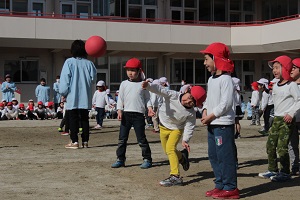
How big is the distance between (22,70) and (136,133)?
72.8 feet

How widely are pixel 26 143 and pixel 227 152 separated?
25.5ft

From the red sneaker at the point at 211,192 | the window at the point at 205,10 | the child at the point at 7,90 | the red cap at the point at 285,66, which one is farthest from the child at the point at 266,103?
the window at the point at 205,10

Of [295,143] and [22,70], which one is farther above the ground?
[22,70]

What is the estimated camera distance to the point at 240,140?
1484cm

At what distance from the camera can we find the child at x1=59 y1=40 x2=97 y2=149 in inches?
460

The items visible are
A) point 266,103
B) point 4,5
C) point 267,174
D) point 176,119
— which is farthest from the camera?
point 4,5

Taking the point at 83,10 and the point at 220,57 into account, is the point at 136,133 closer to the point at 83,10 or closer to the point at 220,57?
the point at 220,57

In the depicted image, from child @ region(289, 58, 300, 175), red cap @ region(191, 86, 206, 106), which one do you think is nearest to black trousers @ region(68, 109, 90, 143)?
red cap @ region(191, 86, 206, 106)

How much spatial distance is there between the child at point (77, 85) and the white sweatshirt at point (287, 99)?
4.53m

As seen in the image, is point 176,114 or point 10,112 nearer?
point 176,114

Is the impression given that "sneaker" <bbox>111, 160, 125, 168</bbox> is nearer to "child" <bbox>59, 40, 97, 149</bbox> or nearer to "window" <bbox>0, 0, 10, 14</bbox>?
"child" <bbox>59, 40, 97, 149</bbox>

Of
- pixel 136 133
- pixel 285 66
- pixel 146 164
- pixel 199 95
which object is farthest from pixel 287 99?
pixel 136 133

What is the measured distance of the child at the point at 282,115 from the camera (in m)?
8.30

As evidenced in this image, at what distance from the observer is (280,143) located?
8414 mm
